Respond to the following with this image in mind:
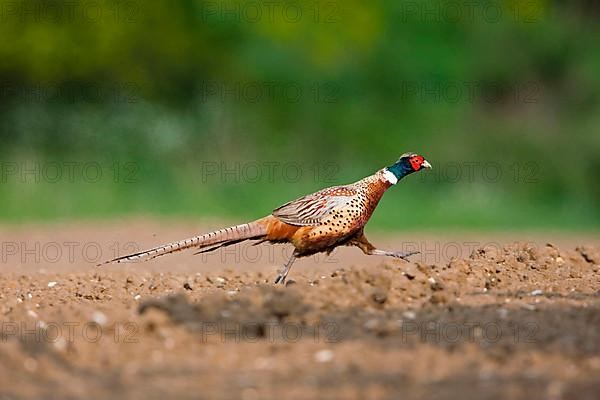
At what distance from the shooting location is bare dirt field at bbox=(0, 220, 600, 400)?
471 centimetres

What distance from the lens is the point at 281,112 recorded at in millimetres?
25578

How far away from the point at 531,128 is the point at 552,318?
2150 centimetres

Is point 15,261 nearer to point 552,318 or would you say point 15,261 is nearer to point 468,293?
point 468,293

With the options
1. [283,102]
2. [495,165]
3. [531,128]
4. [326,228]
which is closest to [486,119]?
[531,128]

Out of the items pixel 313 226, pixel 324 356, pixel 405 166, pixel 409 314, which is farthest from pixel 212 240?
pixel 324 356

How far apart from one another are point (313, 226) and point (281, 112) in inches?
681

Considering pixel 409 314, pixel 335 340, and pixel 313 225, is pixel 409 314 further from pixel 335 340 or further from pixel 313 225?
pixel 313 225

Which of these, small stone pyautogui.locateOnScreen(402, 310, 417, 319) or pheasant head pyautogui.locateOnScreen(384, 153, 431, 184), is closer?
small stone pyautogui.locateOnScreen(402, 310, 417, 319)

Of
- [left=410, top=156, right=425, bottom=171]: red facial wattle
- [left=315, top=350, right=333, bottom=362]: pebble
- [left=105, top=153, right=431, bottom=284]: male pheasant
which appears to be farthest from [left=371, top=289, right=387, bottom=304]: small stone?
[left=410, top=156, right=425, bottom=171]: red facial wattle

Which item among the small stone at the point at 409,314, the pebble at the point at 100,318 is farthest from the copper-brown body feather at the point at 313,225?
the pebble at the point at 100,318

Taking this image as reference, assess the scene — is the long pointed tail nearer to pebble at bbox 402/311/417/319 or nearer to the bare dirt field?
the bare dirt field

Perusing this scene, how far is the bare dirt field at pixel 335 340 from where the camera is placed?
4.71 m

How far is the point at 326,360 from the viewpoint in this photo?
16.8ft

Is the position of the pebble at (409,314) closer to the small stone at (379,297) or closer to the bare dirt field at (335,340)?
the bare dirt field at (335,340)
